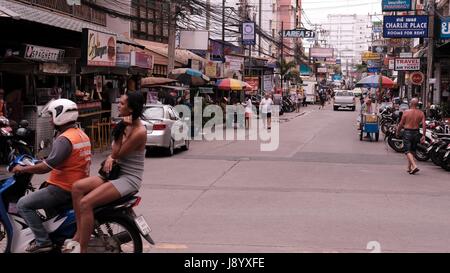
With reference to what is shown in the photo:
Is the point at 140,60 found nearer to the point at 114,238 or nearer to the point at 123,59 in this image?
the point at 123,59

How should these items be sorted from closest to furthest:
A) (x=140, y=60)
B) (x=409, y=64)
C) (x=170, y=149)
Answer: (x=170, y=149)
(x=140, y=60)
(x=409, y=64)

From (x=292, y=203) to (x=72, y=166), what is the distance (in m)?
5.08

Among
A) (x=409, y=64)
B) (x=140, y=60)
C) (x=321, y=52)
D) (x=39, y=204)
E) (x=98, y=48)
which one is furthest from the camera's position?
(x=321, y=52)

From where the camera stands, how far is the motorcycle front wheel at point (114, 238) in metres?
5.76

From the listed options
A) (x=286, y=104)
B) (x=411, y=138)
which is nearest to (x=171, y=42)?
(x=411, y=138)

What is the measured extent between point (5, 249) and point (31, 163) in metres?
0.91

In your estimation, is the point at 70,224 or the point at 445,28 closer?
the point at 70,224

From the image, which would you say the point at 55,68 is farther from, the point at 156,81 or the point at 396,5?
the point at 396,5

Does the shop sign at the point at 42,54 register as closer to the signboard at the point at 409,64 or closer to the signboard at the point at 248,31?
the signboard at the point at 409,64

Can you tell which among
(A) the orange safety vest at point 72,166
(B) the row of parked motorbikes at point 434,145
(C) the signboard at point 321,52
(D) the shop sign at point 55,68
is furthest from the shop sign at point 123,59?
(C) the signboard at point 321,52

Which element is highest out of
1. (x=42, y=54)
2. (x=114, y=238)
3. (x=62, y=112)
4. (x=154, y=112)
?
(x=42, y=54)

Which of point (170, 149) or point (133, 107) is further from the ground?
point (133, 107)

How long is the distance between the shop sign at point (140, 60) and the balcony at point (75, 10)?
3.21m

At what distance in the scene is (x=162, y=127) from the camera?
1709cm
